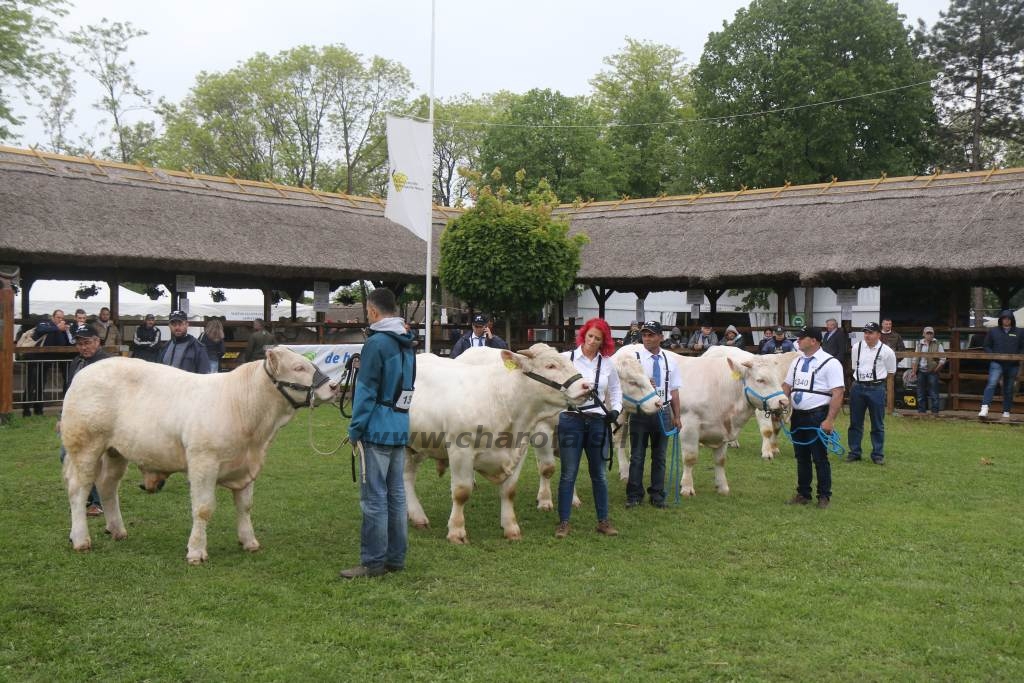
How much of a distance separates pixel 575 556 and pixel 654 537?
3.35 ft

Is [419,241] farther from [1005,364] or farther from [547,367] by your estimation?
[547,367]

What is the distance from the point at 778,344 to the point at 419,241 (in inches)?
451

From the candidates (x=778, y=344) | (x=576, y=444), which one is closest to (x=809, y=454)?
(x=576, y=444)

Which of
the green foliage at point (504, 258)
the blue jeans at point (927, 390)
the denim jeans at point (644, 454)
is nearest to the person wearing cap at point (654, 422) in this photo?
the denim jeans at point (644, 454)

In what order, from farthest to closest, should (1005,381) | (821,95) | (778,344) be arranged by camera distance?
(821,95) < (778,344) < (1005,381)

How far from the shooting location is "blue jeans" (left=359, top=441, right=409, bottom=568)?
6.29 m

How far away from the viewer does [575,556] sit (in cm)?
703

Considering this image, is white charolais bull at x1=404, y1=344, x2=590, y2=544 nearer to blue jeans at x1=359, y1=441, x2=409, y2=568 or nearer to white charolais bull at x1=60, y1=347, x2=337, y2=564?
blue jeans at x1=359, y1=441, x2=409, y2=568

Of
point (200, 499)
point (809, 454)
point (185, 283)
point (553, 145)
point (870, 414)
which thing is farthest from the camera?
point (553, 145)

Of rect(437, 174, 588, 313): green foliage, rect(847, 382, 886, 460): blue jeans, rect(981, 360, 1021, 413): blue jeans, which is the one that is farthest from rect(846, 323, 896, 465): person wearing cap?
rect(437, 174, 588, 313): green foliage

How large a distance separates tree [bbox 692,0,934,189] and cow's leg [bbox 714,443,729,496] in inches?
1022

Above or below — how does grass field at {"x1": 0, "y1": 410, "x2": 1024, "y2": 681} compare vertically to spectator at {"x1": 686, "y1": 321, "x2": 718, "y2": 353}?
below

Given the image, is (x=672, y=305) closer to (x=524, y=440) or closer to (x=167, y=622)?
(x=524, y=440)

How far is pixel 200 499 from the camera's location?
664cm
